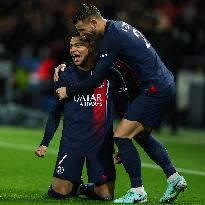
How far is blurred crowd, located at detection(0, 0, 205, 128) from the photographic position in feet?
59.7

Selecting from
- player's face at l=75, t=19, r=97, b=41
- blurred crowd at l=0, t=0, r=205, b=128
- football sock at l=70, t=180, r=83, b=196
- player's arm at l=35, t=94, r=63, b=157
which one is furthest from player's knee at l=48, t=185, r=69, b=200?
blurred crowd at l=0, t=0, r=205, b=128

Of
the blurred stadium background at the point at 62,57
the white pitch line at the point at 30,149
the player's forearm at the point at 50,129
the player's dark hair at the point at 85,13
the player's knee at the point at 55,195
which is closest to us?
the player's dark hair at the point at 85,13

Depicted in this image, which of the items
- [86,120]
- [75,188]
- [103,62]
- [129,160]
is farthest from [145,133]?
[75,188]

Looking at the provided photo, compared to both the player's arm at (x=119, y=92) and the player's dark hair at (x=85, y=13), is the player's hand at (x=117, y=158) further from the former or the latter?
the player's dark hair at (x=85, y=13)

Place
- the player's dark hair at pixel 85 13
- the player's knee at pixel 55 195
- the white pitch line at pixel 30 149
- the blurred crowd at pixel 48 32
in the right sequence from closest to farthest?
the player's dark hair at pixel 85 13 < the player's knee at pixel 55 195 < the white pitch line at pixel 30 149 < the blurred crowd at pixel 48 32

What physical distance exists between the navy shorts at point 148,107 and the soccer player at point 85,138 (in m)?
0.40

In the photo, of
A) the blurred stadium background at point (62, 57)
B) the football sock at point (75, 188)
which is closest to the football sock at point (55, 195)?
the football sock at point (75, 188)

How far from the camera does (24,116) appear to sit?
16.2 metres

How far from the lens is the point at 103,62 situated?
6.68 meters

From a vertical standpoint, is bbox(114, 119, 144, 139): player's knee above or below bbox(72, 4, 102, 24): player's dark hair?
below

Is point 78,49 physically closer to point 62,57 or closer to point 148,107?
point 148,107

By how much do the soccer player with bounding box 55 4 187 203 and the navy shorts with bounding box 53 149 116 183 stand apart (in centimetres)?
39

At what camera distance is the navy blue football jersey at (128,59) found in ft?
21.9

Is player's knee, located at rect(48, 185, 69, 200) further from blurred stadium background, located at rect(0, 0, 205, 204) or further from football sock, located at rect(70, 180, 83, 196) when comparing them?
blurred stadium background, located at rect(0, 0, 205, 204)
